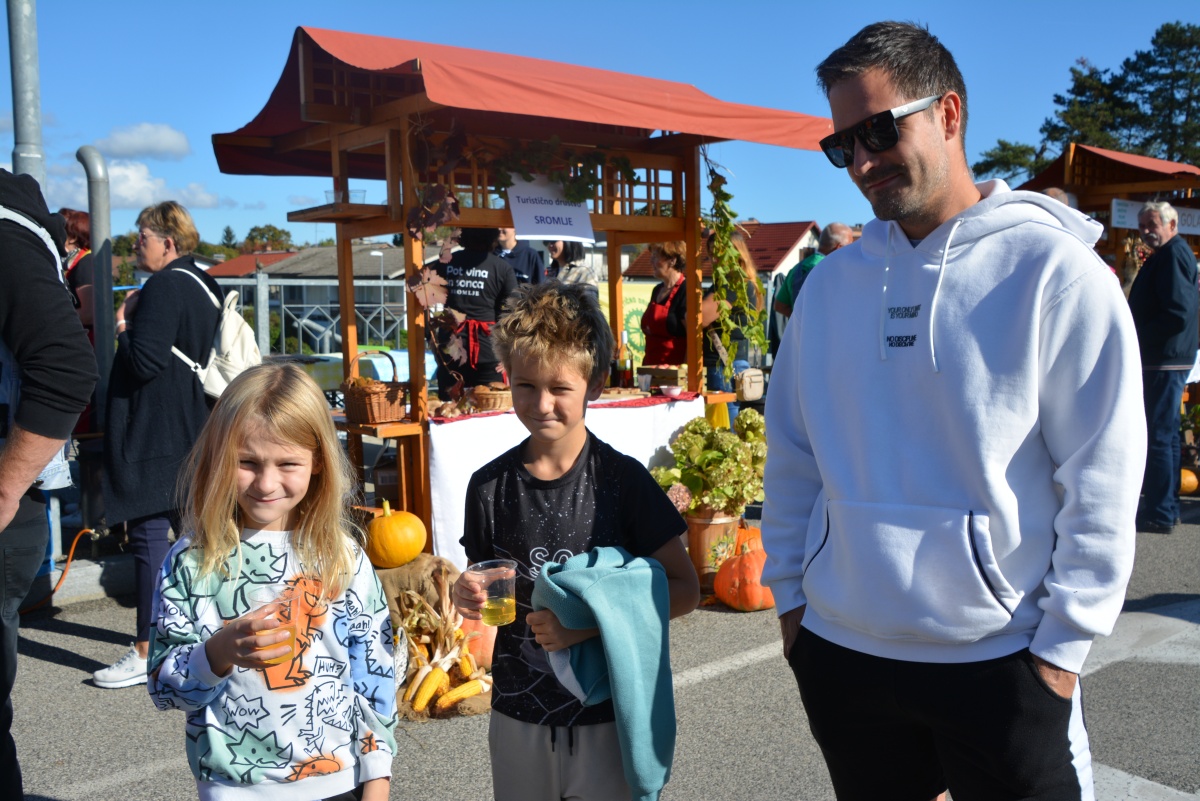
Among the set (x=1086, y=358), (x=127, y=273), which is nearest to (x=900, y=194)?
(x=1086, y=358)

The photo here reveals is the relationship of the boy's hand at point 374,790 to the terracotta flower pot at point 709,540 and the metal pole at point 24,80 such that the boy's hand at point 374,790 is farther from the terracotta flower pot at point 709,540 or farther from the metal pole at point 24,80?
the metal pole at point 24,80

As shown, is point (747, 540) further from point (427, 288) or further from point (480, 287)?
point (480, 287)

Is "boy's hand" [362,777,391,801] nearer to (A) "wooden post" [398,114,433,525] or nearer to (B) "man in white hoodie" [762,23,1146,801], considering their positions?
(B) "man in white hoodie" [762,23,1146,801]

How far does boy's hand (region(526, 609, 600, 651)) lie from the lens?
2.03 metres

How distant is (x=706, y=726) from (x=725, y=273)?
3459mm

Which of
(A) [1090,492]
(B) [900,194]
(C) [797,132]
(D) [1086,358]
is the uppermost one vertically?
(C) [797,132]

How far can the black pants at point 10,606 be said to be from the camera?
2279mm

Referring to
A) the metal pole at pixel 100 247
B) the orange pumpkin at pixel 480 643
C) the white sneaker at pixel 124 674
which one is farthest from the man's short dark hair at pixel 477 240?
the white sneaker at pixel 124 674

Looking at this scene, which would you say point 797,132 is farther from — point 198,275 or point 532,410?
point 532,410

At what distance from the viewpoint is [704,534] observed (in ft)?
18.1

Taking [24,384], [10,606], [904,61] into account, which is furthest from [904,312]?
[10,606]

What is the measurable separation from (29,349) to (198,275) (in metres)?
2.37

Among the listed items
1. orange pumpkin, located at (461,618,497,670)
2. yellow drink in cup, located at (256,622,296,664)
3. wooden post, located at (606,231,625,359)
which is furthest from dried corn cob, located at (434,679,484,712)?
wooden post, located at (606,231,625,359)

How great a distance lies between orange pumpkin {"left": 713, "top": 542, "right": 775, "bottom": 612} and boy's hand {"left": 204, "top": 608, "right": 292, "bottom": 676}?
12.0ft
